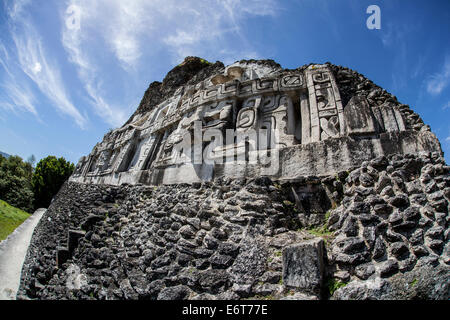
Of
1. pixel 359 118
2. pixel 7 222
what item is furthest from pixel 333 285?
pixel 7 222

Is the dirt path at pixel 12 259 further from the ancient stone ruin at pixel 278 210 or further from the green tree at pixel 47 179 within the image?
the green tree at pixel 47 179

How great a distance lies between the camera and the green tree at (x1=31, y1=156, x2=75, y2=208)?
17516 millimetres

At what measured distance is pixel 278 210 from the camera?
8.59 ft

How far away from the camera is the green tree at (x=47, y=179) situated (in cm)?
1752

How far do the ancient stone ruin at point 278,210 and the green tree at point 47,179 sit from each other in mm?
15667

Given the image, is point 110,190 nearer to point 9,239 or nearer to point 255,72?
point 255,72

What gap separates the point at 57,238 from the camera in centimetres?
525

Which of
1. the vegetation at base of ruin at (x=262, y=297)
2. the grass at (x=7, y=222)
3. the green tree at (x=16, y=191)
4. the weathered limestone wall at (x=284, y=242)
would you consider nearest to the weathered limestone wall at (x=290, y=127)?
the weathered limestone wall at (x=284, y=242)

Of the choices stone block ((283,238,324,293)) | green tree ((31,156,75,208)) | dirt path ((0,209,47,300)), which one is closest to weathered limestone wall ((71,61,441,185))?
stone block ((283,238,324,293))

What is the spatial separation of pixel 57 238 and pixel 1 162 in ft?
86.0

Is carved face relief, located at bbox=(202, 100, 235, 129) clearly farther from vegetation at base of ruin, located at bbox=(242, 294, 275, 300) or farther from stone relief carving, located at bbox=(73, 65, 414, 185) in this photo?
vegetation at base of ruin, located at bbox=(242, 294, 275, 300)

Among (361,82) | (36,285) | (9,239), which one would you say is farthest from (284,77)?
(9,239)

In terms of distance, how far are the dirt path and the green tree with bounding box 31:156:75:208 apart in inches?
293

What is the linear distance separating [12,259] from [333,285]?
33.1 feet
